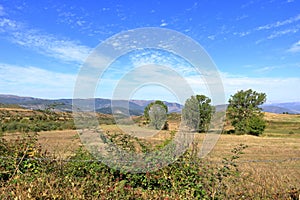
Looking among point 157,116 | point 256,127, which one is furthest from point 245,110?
point 157,116

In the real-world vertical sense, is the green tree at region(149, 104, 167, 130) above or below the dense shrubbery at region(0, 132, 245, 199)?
above

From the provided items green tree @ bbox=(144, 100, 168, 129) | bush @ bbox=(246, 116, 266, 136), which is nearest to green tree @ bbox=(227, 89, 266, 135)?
bush @ bbox=(246, 116, 266, 136)

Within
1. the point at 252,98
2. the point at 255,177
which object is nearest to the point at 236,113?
the point at 252,98

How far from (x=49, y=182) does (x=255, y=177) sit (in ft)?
13.2

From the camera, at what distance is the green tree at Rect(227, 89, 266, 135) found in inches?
2045

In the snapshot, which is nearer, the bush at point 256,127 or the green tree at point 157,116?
the green tree at point 157,116

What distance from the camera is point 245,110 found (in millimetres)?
55281

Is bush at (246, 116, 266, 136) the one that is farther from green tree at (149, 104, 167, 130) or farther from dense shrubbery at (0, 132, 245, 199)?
dense shrubbery at (0, 132, 245, 199)

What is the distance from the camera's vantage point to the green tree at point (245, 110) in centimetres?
5194

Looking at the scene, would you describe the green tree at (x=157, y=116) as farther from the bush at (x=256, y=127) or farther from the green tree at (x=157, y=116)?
the bush at (x=256, y=127)

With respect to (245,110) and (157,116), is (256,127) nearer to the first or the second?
(245,110)

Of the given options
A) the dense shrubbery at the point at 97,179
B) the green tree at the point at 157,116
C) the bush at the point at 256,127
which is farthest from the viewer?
the bush at the point at 256,127

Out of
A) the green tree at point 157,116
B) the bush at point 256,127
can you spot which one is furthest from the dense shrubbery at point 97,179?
the bush at point 256,127

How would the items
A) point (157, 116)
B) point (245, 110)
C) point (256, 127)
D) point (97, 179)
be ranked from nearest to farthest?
point (97, 179) → point (157, 116) → point (256, 127) → point (245, 110)
